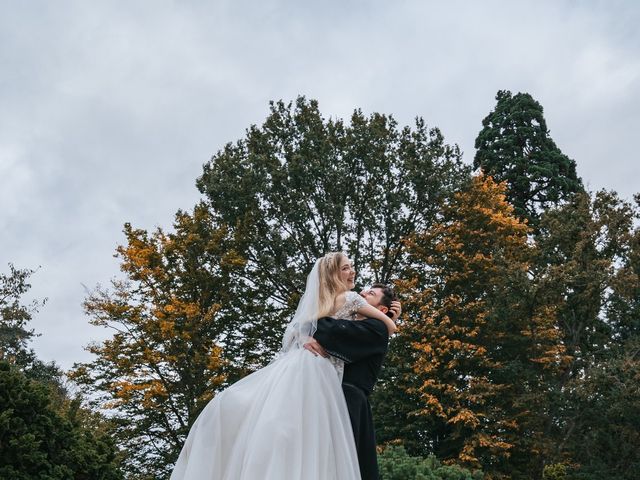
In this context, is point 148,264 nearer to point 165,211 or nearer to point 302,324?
point 165,211

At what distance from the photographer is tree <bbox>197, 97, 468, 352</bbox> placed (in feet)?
73.9

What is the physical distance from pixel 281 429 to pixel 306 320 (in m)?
0.83

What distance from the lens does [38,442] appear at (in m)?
4.39

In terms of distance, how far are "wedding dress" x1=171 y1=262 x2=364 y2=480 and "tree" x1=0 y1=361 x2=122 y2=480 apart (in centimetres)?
112

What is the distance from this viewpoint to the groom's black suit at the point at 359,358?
13.5 ft

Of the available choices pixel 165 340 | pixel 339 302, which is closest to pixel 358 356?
pixel 339 302

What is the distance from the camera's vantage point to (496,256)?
21.2 m

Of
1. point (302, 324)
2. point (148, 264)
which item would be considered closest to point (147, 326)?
point (148, 264)

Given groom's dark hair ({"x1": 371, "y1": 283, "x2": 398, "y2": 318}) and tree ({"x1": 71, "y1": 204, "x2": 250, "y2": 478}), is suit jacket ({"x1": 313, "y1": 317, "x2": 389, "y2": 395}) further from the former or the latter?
tree ({"x1": 71, "y1": 204, "x2": 250, "y2": 478})

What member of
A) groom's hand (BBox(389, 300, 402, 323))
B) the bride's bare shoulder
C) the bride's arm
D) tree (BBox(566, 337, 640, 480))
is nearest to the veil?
the bride's bare shoulder

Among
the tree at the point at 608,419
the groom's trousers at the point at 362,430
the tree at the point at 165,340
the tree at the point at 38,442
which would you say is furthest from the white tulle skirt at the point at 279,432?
the tree at the point at 608,419

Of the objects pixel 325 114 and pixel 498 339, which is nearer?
pixel 498 339

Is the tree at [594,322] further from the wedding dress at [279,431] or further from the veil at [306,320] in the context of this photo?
the wedding dress at [279,431]

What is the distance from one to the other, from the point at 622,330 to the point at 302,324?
23279 mm
